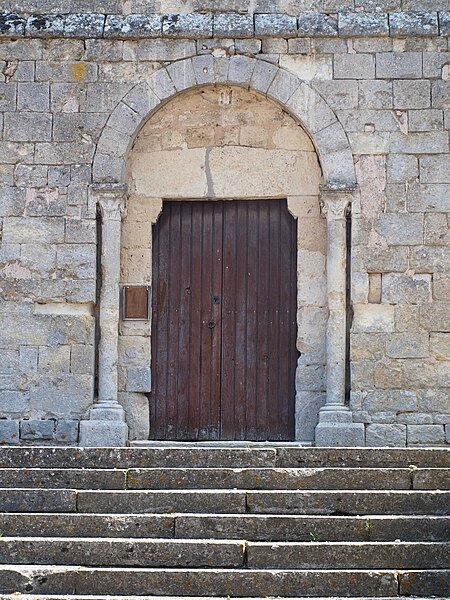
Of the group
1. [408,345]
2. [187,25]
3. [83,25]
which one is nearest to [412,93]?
[187,25]

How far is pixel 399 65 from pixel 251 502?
451 centimetres

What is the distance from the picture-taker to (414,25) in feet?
33.1

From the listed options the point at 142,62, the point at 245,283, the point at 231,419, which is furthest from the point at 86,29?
the point at 231,419

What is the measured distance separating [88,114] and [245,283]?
6.78ft

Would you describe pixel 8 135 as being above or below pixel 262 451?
above

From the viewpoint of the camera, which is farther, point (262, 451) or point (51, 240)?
point (51, 240)

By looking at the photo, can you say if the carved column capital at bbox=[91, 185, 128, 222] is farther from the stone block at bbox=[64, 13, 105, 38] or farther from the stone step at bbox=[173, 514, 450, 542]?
the stone step at bbox=[173, 514, 450, 542]

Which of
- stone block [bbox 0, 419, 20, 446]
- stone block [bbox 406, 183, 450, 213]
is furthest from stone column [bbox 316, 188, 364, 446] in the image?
stone block [bbox 0, 419, 20, 446]

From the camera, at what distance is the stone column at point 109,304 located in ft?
32.6

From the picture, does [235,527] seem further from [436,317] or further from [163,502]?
[436,317]

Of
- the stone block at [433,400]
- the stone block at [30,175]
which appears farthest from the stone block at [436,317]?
the stone block at [30,175]

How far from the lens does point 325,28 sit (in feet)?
33.2

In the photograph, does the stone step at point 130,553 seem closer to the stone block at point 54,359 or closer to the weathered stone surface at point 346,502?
the weathered stone surface at point 346,502

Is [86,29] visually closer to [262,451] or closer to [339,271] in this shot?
[339,271]
